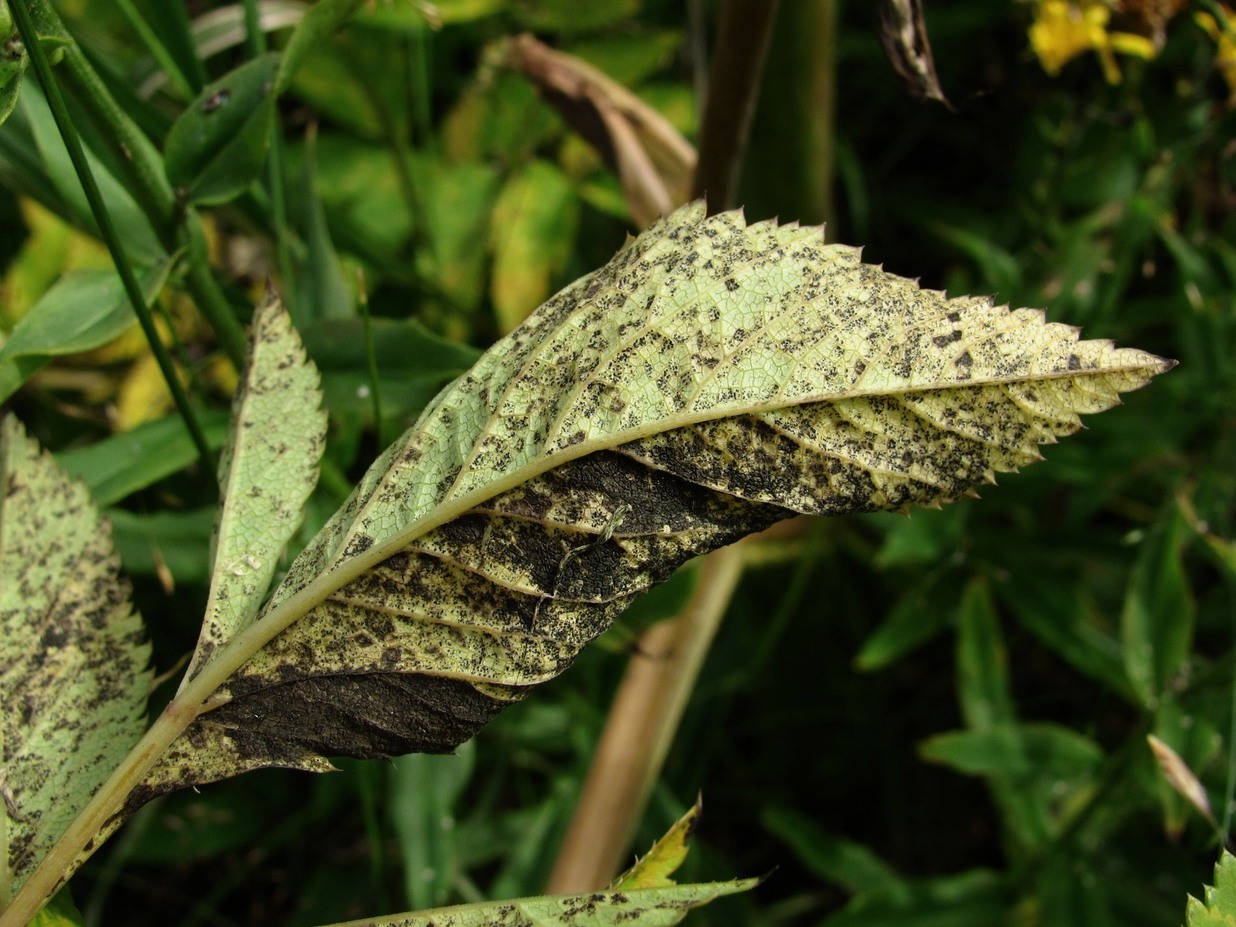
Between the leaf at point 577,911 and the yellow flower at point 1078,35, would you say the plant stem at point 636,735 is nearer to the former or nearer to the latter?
the leaf at point 577,911

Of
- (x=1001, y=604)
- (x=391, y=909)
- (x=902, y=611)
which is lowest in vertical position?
(x=391, y=909)

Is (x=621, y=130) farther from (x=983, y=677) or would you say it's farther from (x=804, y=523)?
(x=983, y=677)

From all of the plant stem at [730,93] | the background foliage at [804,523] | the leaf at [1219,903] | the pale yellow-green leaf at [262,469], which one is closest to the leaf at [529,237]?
the background foliage at [804,523]

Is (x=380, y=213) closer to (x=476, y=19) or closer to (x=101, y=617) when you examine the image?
(x=476, y=19)

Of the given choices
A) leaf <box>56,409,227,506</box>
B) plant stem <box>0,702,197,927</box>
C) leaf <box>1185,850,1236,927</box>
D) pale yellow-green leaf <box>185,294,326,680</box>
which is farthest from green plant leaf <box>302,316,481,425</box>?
leaf <box>1185,850,1236,927</box>

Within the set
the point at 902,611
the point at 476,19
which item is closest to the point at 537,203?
the point at 476,19

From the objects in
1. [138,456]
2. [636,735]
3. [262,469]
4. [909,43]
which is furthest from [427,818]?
[909,43]

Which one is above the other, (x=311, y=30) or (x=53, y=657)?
(x=311, y=30)
